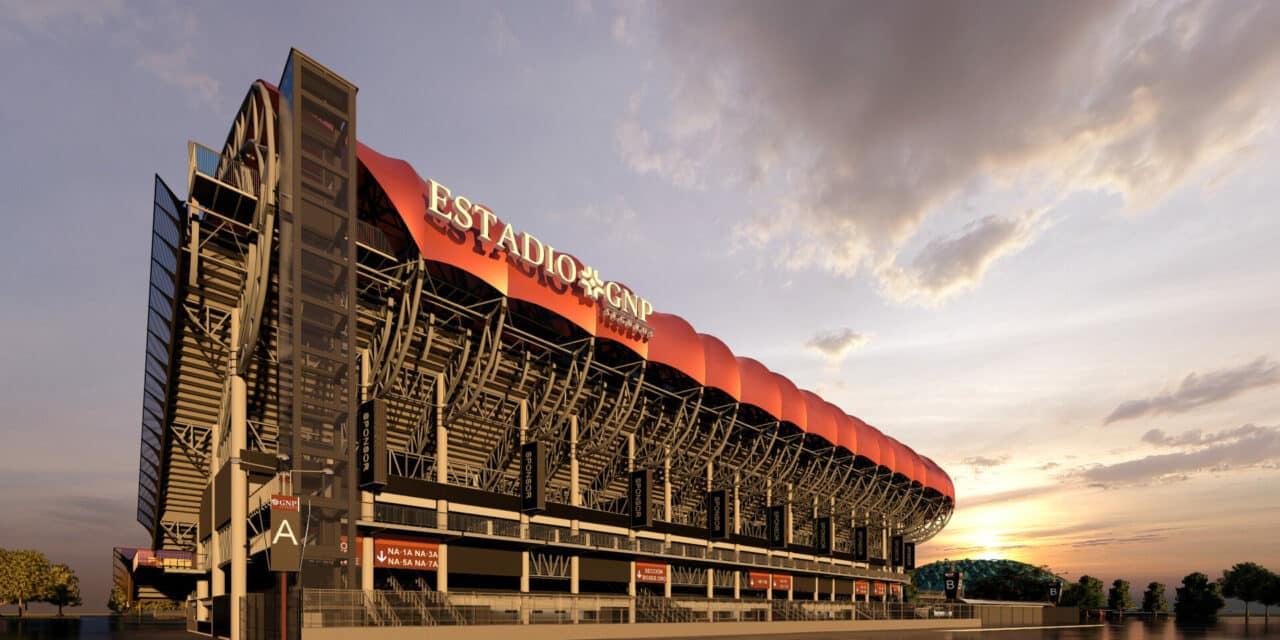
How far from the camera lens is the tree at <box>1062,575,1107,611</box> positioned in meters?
179

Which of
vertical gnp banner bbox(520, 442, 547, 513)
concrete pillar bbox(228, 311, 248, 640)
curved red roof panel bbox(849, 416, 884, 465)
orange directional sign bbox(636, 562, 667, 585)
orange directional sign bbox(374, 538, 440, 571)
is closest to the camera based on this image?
concrete pillar bbox(228, 311, 248, 640)

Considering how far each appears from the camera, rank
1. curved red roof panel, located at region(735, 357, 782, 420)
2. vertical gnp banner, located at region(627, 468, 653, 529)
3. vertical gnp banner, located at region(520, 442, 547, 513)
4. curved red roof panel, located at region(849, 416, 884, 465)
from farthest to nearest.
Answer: curved red roof panel, located at region(849, 416, 884, 465)
curved red roof panel, located at region(735, 357, 782, 420)
vertical gnp banner, located at region(627, 468, 653, 529)
vertical gnp banner, located at region(520, 442, 547, 513)

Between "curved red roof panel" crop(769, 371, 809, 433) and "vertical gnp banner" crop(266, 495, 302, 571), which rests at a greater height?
"curved red roof panel" crop(769, 371, 809, 433)

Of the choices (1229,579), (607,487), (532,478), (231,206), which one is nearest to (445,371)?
(532,478)

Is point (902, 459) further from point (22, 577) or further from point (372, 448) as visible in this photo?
point (22, 577)

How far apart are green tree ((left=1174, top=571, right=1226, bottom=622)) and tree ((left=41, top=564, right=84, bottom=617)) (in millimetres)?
196013

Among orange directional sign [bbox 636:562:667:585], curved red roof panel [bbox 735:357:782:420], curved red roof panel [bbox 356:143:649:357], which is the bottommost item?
orange directional sign [bbox 636:562:667:585]

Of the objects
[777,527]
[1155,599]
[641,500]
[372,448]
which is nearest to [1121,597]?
[1155,599]

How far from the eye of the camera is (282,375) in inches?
1599

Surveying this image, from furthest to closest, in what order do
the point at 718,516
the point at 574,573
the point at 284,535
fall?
the point at 718,516, the point at 574,573, the point at 284,535

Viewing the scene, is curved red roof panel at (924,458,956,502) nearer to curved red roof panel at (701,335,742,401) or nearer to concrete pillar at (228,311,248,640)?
curved red roof panel at (701,335,742,401)

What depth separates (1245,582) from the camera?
163000 mm

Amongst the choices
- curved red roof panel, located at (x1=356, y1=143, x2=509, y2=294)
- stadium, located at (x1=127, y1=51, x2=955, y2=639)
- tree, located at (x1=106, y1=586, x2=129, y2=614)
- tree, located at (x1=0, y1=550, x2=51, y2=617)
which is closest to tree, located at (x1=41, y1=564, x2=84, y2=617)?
tree, located at (x1=0, y1=550, x2=51, y2=617)

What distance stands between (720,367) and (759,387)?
25.9 ft
